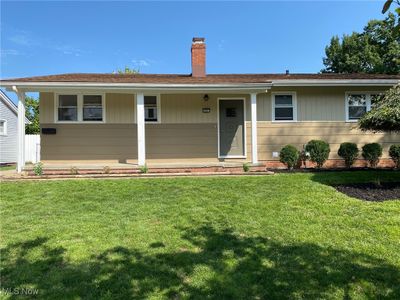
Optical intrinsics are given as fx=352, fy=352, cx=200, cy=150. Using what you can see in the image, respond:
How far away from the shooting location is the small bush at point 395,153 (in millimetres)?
11430

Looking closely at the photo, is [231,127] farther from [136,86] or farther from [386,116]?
[386,116]

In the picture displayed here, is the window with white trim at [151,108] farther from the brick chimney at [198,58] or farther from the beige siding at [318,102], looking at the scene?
the beige siding at [318,102]

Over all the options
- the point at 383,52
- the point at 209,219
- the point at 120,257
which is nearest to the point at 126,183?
the point at 209,219

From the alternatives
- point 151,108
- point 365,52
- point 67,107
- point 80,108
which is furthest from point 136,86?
point 365,52

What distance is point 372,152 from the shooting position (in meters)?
11.5

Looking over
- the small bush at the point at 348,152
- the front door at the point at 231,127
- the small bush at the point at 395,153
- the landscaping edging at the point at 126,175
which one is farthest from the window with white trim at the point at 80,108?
the small bush at the point at 395,153

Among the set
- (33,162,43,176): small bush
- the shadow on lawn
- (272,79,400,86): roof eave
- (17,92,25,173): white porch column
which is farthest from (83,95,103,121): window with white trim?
the shadow on lawn

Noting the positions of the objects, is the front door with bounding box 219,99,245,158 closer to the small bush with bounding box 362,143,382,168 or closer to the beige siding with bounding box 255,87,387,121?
the beige siding with bounding box 255,87,387,121

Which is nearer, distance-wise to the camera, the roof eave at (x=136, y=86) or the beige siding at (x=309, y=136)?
the roof eave at (x=136, y=86)

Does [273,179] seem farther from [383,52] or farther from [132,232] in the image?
[383,52]

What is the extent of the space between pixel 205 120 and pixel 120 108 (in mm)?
2891

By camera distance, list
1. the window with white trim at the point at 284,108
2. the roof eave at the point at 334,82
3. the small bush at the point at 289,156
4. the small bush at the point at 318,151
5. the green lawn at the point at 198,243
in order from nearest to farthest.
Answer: the green lawn at the point at 198,243 < the small bush at the point at 289,156 < the small bush at the point at 318,151 < the roof eave at the point at 334,82 < the window with white trim at the point at 284,108

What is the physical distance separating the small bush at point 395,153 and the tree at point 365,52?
60.8 ft

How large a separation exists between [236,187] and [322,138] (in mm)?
5700
